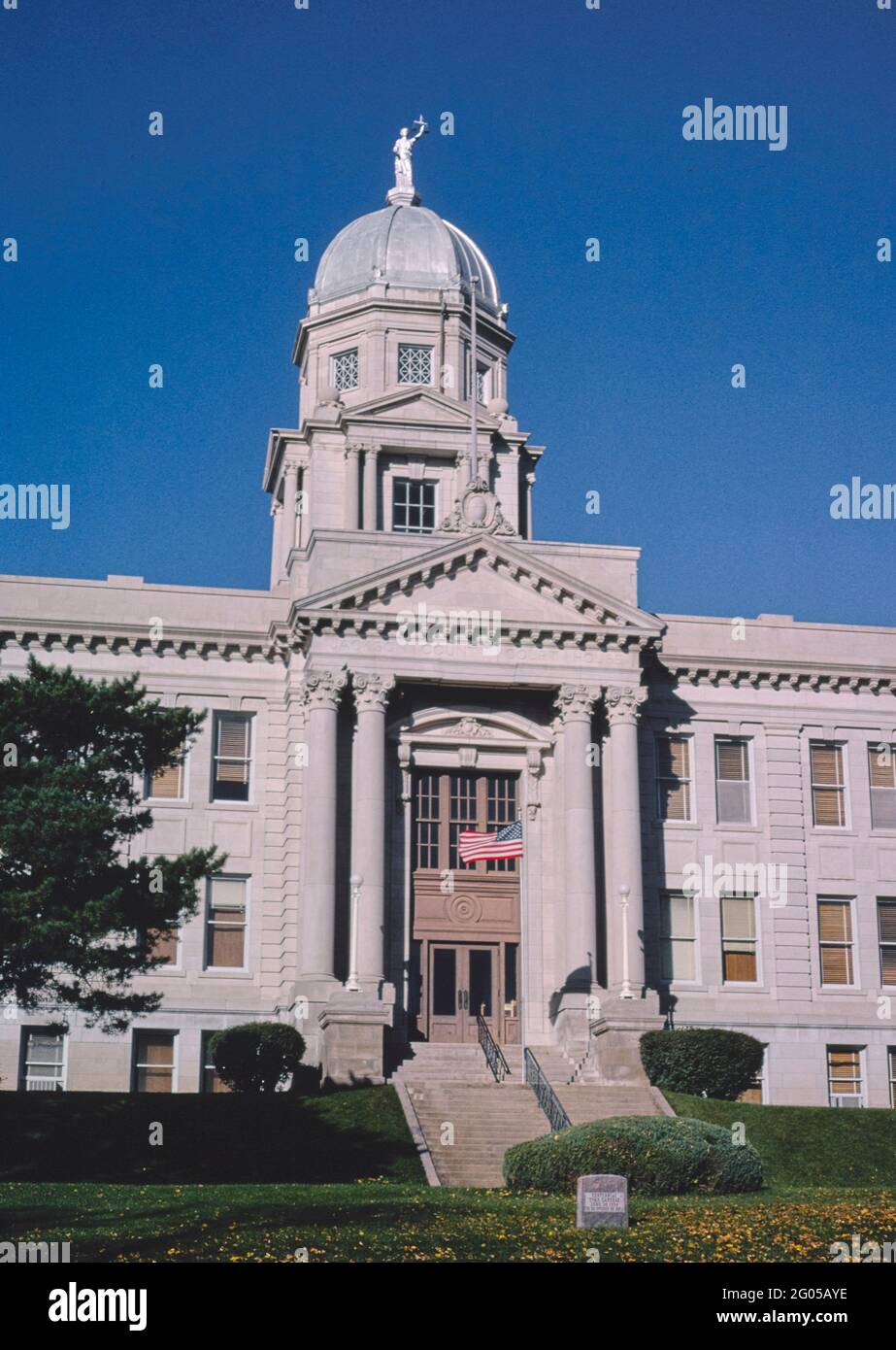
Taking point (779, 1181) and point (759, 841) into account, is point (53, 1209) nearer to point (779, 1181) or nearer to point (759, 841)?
point (779, 1181)

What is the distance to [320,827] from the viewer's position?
42.2m

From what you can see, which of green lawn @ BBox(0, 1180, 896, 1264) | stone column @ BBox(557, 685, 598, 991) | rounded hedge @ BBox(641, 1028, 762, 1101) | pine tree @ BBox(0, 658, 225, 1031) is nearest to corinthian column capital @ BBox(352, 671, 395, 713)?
stone column @ BBox(557, 685, 598, 991)

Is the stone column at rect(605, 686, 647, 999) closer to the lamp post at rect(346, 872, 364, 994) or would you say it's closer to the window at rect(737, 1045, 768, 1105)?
the window at rect(737, 1045, 768, 1105)

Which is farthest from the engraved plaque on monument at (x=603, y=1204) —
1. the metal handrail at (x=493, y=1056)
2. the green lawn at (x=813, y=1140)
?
the metal handrail at (x=493, y=1056)

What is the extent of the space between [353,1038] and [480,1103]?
319 cm

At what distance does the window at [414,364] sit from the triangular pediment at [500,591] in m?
9.52

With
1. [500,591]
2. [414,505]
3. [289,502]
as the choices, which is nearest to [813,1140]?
[500,591]

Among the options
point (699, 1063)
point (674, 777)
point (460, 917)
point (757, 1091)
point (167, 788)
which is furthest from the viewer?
point (674, 777)

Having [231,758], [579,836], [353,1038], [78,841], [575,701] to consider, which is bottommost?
[353,1038]

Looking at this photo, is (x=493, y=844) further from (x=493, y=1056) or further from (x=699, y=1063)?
(x=699, y=1063)

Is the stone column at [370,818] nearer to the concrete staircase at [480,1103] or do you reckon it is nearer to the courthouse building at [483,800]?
the courthouse building at [483,800]

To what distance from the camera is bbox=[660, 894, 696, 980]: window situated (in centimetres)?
4634

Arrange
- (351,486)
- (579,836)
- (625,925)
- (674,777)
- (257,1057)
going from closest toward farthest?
(257,1057)
(625,925)
(579,836)
(674,777)
(351,486)

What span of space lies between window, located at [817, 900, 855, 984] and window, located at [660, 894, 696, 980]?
3.39m
